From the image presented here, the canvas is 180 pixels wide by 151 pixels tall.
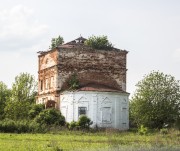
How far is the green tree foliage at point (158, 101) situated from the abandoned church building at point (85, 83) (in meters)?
2.43

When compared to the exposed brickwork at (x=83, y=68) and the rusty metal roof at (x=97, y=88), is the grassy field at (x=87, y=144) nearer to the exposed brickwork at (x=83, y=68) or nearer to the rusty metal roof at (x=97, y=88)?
the rusty metal roof at (x=97, y=88)

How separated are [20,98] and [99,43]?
13.4 meters

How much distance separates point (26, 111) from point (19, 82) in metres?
7.17

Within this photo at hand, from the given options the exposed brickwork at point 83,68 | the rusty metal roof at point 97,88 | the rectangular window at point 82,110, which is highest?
the exposed brickwork at point 83,68

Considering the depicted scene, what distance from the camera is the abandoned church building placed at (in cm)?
4719

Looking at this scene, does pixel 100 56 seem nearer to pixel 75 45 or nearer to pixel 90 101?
pixel 75 45

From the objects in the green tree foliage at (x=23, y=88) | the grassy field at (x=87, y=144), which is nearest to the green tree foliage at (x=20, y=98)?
the green tree foliage at (x=23, y=88)

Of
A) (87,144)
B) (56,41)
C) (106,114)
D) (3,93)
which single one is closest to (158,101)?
(106,114)

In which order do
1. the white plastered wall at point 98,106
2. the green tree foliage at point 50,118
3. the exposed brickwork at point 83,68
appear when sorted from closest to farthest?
the green tree foliage at point 50,118 < the white plastered wall at point 98,106 < the exposed brickwork at point 83,68

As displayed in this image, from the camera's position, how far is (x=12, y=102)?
5656 centimetres

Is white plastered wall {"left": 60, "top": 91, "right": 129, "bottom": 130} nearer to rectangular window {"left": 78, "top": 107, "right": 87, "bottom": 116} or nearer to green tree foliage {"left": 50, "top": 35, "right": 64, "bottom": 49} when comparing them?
rectangular window {"left": 78, "top": 107, "right": 87, "bottom": 116}

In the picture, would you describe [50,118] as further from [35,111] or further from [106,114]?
[106,114]

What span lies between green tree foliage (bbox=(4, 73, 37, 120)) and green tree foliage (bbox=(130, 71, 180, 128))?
1336 centimetres

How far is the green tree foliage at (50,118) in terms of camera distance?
45906 millimetres
